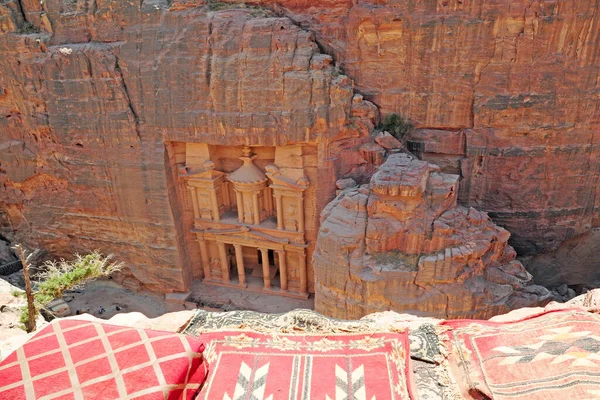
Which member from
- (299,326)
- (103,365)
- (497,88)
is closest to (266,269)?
(497,88)

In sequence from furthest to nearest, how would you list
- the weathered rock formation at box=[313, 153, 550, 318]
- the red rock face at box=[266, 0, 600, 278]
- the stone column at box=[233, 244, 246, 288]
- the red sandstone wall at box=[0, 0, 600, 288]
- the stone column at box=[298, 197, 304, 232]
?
the stone column at box=[233, 244, 246, 288], the stone column at box=[298, 197, 304, 232], the red sandstone wall at box=[0, 0, 600, 288], the red rock face at box=[266, 0, 600, 278], the weathered rock formation at box=[313, 153, 550, 318]

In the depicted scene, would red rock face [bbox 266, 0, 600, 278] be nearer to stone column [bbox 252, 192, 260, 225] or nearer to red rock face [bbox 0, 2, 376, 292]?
red rock face [bbox 0, 2, 376, 292]

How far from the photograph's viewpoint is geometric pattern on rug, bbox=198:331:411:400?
3553 mm

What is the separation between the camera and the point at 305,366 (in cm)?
380

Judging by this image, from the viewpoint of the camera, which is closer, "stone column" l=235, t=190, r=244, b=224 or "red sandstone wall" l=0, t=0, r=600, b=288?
"red sandstone wall" l=0, t=0, r=600, b=288

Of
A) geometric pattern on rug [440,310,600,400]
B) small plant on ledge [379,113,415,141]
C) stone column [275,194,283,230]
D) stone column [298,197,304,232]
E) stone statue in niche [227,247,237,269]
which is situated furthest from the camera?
stone statue in niche [227,247,237,269]

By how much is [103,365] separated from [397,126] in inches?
449

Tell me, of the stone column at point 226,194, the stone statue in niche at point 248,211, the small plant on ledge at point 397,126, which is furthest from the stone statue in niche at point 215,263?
the small plant on ledge at point 397,126

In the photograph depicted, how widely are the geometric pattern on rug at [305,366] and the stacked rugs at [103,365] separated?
0.26 meters

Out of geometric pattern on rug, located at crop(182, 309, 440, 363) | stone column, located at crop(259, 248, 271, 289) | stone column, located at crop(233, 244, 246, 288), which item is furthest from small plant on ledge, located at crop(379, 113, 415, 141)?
geometric pattern on rug, located at crop(182, 309, 440, 363)

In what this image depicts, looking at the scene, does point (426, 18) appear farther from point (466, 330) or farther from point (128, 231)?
point (128, 231)

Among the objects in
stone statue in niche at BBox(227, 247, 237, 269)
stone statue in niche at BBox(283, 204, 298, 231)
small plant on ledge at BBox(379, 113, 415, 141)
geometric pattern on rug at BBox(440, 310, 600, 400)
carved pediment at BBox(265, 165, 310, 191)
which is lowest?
stone statue in niche at BBox(227, 247, 237, 269)

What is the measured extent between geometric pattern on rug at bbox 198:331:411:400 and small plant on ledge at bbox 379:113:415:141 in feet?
32.9

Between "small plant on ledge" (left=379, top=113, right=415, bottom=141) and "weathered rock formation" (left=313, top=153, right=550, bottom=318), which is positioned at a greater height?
"small plant on ledge" (left=379, top=113, right=415, bottom=141)
